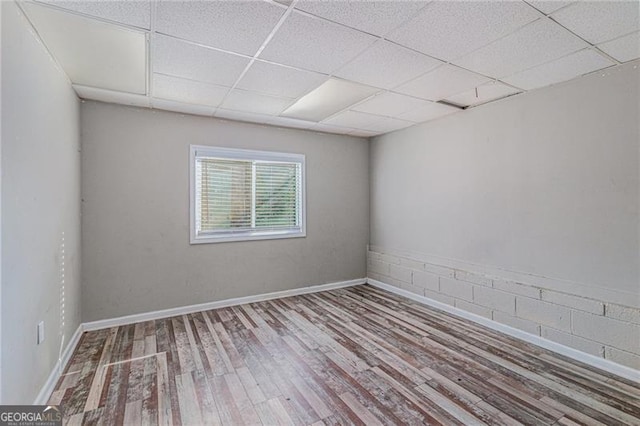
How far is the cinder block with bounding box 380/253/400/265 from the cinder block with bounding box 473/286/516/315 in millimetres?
1306

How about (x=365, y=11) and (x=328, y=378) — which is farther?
(x=328, y=378)

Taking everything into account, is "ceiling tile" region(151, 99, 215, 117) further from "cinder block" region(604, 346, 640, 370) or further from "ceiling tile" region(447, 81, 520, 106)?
"cinder block" region(604, 346, 640, 370)

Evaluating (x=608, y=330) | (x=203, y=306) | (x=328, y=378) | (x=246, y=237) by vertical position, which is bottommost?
(x=328, y=378)

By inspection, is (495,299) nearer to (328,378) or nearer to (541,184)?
(541,184)

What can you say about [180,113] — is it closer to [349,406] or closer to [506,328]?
[349,406]

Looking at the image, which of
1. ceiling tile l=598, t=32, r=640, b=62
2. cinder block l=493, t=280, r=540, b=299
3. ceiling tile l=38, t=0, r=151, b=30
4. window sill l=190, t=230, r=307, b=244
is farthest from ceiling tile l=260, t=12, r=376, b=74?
cinder block l=493, t=280, r=540, b=299

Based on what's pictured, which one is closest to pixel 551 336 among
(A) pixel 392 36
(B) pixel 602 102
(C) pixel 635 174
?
(C) pixel 635 174

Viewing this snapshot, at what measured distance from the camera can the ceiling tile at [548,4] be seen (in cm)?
173

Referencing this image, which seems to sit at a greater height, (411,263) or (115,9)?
(115,9)

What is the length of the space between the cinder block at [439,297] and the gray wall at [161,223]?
1.68m

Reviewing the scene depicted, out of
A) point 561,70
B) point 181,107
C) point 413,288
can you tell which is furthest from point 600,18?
point 181,107

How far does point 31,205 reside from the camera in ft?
6.43

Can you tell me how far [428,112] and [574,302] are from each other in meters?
2.54

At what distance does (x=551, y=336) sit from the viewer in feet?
9.41
